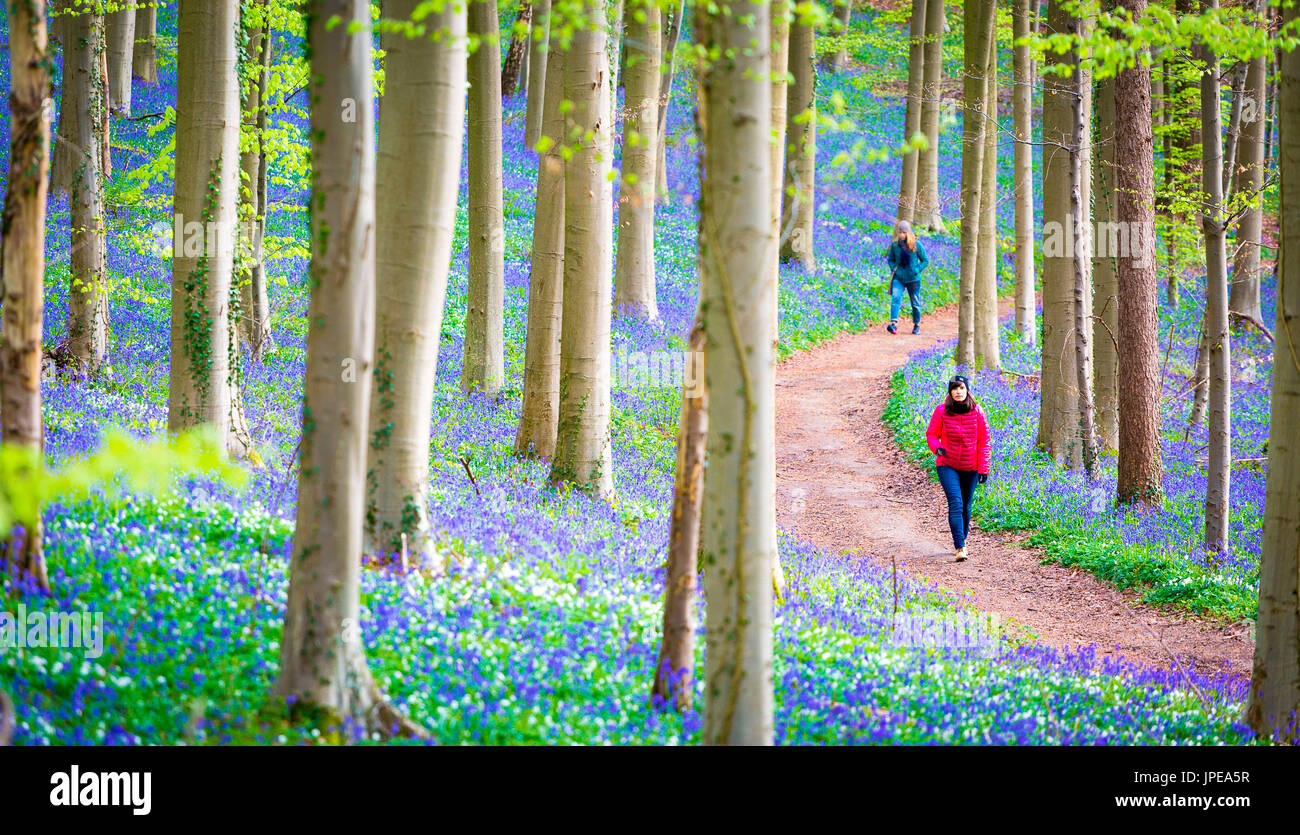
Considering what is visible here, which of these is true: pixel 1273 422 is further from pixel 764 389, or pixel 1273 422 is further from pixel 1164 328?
pixel 1164 328

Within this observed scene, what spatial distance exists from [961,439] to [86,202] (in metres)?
11.2

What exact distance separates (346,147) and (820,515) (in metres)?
10.1

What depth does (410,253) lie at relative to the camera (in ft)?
20.4

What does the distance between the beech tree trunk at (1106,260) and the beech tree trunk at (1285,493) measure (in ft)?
20.8

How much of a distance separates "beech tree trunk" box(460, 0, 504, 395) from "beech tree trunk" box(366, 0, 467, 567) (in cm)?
671

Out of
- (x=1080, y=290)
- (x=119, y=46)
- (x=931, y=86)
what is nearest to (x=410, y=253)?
(x=1080, y=290)

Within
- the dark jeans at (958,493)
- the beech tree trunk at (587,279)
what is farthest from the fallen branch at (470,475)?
the dark jeans at (958,493)

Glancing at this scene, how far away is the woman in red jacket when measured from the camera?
11.4 m

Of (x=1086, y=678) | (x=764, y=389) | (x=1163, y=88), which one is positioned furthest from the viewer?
(x=1163, y=88)

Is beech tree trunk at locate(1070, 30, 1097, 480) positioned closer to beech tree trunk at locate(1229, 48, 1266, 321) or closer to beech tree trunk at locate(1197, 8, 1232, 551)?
beech tree trunk at locate(1197, 8, 1232, 551)

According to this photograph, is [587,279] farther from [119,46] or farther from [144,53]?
[144,53]
